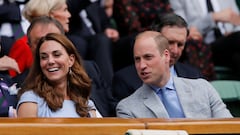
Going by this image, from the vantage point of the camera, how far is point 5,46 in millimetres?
6277

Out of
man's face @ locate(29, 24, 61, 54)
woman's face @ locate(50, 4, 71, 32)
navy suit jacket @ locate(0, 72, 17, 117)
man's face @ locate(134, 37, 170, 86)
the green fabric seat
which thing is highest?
woman's face @ locate(50, 4, 71, 32)

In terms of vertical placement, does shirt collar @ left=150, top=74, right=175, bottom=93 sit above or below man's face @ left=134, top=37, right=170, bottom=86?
below

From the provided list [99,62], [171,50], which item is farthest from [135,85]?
[99,62]

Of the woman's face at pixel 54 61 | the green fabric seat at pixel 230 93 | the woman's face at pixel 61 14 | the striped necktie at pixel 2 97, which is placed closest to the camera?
the woman's face at pixel 54 61

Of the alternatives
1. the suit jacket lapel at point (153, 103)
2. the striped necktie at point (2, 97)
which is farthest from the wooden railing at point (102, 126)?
the striped necktie at point (2, 97)

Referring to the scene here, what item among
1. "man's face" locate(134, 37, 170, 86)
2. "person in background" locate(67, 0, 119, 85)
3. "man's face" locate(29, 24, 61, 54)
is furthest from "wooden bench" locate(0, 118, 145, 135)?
"person in background" locate(67, 0, 119, 85)

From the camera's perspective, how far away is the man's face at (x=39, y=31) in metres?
5.55

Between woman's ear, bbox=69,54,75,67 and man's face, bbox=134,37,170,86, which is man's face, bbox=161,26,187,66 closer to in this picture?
man's face, bbox=134,37,170,86

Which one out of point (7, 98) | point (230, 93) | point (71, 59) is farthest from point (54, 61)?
point (230, 93)

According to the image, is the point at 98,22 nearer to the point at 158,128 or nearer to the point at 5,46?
the point at 5,46

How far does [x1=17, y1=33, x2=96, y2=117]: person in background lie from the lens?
4.84 meters

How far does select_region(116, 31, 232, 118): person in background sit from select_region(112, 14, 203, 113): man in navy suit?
58 cm

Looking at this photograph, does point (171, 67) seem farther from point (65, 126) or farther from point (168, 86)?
point (65, 126)

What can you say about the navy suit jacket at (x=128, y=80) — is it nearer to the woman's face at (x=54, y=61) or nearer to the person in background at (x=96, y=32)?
the person in background at (x=96, y=32)
